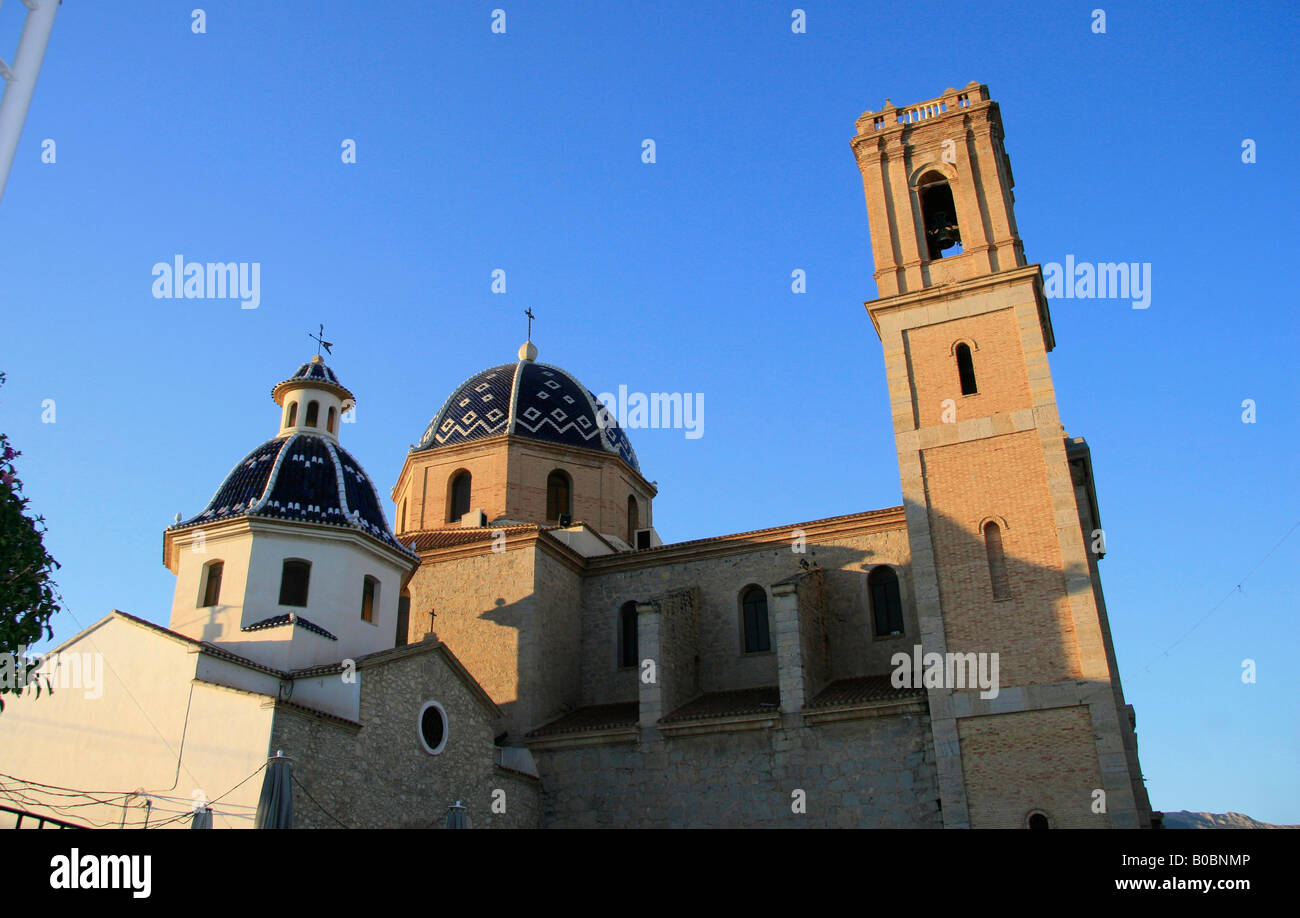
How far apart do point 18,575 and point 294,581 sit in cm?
756

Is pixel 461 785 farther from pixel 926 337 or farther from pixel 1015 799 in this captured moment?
pixel 926 337

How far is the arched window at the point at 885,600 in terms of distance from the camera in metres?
19.7

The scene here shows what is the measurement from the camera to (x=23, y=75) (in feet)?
12.9

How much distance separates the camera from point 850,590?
20344 millimetres

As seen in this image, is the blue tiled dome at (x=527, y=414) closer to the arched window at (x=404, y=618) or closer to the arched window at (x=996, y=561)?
the arched window at (x=404, y=618)

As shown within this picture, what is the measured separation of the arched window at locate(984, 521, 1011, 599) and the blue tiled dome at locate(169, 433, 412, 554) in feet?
34.1

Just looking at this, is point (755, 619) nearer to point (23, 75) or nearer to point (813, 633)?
point (813, 633)

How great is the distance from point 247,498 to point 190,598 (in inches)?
74.2

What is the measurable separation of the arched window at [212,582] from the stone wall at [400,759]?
3.55 m

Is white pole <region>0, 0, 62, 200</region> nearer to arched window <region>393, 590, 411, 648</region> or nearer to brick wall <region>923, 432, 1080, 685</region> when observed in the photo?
brick wall <region>923, 432, 1080, 685</region>

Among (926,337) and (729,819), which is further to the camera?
(926,337)

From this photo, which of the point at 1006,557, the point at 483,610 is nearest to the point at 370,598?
the point at 483,610
